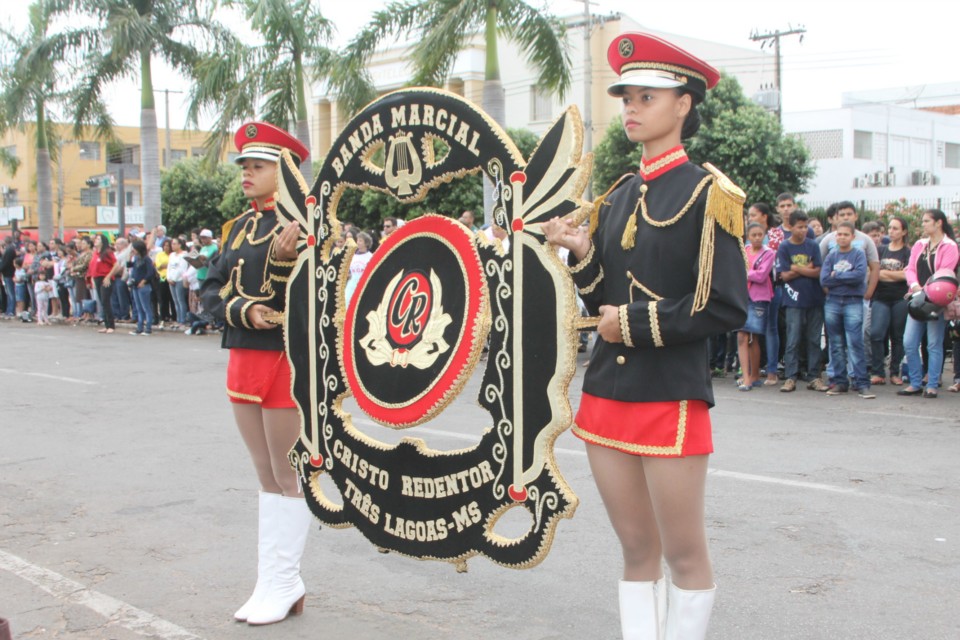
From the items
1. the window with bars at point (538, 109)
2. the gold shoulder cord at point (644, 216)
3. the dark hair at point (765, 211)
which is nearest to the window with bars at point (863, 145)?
the window with bars at point (538, 109)

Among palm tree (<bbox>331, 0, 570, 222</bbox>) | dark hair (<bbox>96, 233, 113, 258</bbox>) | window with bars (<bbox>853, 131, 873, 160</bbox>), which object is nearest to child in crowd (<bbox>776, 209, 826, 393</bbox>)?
palm tree (<bbox>331, 0, 570, 222</bbox>)

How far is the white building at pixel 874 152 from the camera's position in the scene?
3791cm

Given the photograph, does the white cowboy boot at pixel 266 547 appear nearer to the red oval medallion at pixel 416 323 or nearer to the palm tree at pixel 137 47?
the red oval medallion at pixel 416 323

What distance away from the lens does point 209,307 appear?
14.6 ft

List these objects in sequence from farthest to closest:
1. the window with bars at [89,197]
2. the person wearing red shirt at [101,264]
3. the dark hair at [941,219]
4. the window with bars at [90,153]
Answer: the window with bars at [89,197]
the window with bars at [90,153]
the person wearing red shirt at [101,264]
the dark hair at [941,219]

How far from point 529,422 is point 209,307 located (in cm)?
184

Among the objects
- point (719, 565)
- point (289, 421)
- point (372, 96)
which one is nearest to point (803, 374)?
point (719, 565)

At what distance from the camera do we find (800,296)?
10594mm

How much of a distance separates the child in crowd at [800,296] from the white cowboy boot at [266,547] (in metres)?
7.41

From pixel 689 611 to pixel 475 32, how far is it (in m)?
15.2

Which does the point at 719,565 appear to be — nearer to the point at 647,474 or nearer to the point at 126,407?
the point at 647,474

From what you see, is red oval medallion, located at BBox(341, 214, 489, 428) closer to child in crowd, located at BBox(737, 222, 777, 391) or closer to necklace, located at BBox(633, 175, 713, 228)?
necklace, located at BBox(633, 175, 713, 228)

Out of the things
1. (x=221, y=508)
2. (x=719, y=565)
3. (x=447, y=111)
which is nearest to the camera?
(x=447, y=111)

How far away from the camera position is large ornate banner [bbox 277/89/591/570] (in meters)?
3.21
